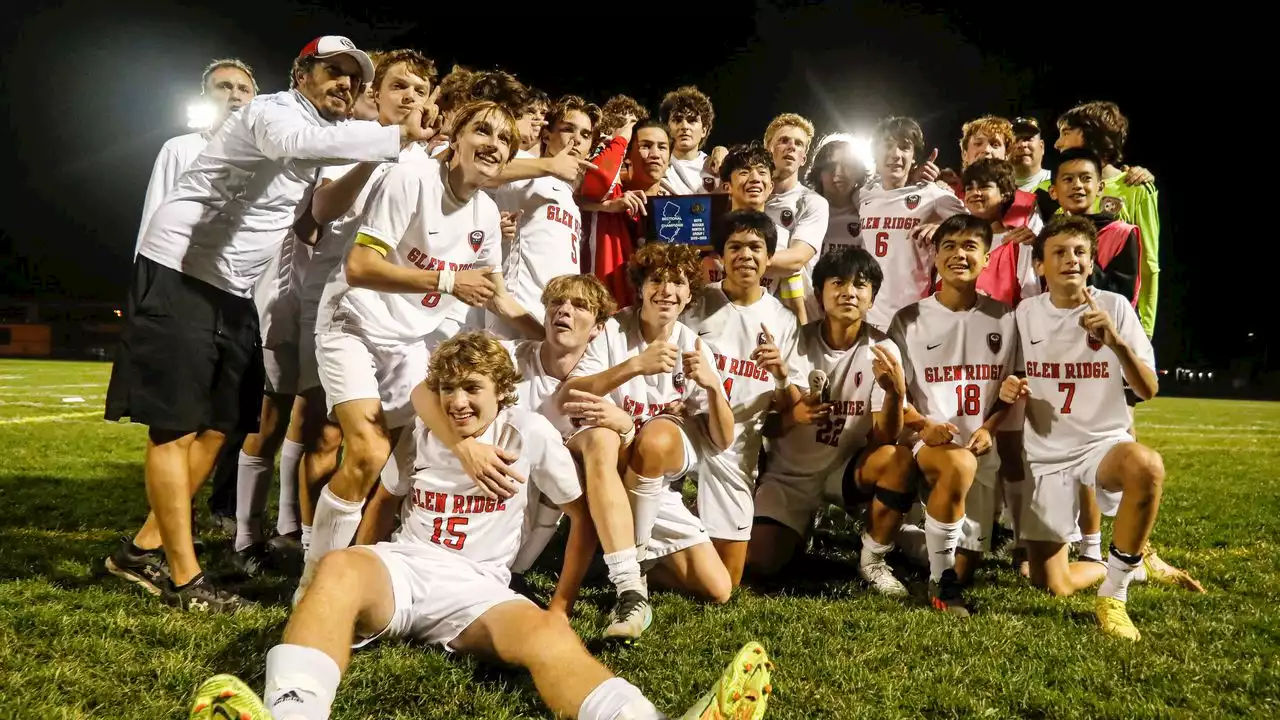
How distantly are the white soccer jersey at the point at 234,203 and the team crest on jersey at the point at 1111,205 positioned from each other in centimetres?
452

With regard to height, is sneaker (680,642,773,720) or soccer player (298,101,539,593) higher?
soccer player (298,101,539,593)

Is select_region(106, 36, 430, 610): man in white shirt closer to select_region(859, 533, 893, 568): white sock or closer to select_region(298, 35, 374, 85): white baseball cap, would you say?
select_region(298, 35, 374, 85): white baseball cap

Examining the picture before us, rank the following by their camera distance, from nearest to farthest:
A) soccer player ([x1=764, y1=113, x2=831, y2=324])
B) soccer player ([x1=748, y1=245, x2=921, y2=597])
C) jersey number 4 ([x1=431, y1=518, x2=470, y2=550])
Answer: jersey number 4 ([x1=431, y1=518, x2=470, y2=550]) < soccer player ([x1=748, y1=245, x2=921, y2=597]) < soccer player ([x1=764, y1=113, x2=831, y2=324])

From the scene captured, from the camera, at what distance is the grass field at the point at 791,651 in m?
2.57

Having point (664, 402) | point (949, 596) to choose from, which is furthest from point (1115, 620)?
point (664, 402)

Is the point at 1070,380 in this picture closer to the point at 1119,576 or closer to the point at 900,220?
the point at 1119,576

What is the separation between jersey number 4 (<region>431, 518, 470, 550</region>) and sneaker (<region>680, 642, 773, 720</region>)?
1.02 meters

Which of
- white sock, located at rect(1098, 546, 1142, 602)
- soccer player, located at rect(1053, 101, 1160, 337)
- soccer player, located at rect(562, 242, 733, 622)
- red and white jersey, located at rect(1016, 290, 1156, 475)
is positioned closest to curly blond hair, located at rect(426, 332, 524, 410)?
soccer player, located at rect(562, 242, 733, 622)

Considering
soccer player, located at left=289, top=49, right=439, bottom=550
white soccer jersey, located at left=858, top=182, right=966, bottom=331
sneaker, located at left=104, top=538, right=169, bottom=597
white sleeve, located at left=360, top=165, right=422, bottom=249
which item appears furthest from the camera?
white soccer jersey, located at left=858, top=182, right=966, bottom=331

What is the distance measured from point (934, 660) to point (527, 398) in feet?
6.16

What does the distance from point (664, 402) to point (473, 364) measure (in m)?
1.25

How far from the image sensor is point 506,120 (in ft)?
11.7

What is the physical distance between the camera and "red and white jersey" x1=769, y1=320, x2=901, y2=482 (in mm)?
4293

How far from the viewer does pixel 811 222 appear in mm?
4914
